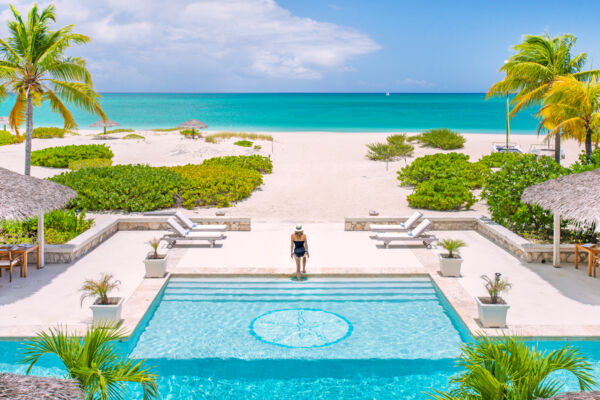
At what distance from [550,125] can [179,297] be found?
13951 millimetres

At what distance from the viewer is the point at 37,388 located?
479cm

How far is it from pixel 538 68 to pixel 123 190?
14.7 metres

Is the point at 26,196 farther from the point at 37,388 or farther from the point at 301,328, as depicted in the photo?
the point at 37,388

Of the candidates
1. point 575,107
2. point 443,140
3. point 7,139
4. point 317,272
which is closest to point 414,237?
point 317,272

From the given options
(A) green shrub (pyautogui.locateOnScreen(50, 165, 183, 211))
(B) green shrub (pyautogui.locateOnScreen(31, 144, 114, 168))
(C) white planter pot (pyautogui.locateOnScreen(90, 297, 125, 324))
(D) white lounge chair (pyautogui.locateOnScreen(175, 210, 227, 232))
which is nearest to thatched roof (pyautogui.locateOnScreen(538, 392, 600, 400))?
(C) white planter pot (pyautogui.locateOnScreen(90, 297, 125, 324))

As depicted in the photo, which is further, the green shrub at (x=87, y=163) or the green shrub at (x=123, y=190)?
the green shrub at (x=87, y=163)

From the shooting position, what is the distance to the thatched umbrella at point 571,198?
10.1 meters

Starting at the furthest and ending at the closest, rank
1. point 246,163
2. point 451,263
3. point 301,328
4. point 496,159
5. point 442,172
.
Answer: point 496,159
point 246,163
point 442,172
point 451,263
point 301,328

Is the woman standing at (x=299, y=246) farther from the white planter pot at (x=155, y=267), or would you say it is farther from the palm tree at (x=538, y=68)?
the palm tree at (x=538, y=68)

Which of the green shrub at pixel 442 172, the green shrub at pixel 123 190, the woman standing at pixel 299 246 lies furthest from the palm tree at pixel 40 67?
the green shrub at pixel 442 172

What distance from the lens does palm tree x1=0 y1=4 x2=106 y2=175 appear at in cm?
1570

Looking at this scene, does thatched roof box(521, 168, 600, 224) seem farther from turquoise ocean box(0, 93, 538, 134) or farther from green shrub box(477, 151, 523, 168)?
turquoise ocean box(0, 93, 538, 134)

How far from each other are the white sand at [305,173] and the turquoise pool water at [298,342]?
6.97 meters

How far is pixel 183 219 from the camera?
48.6ft
